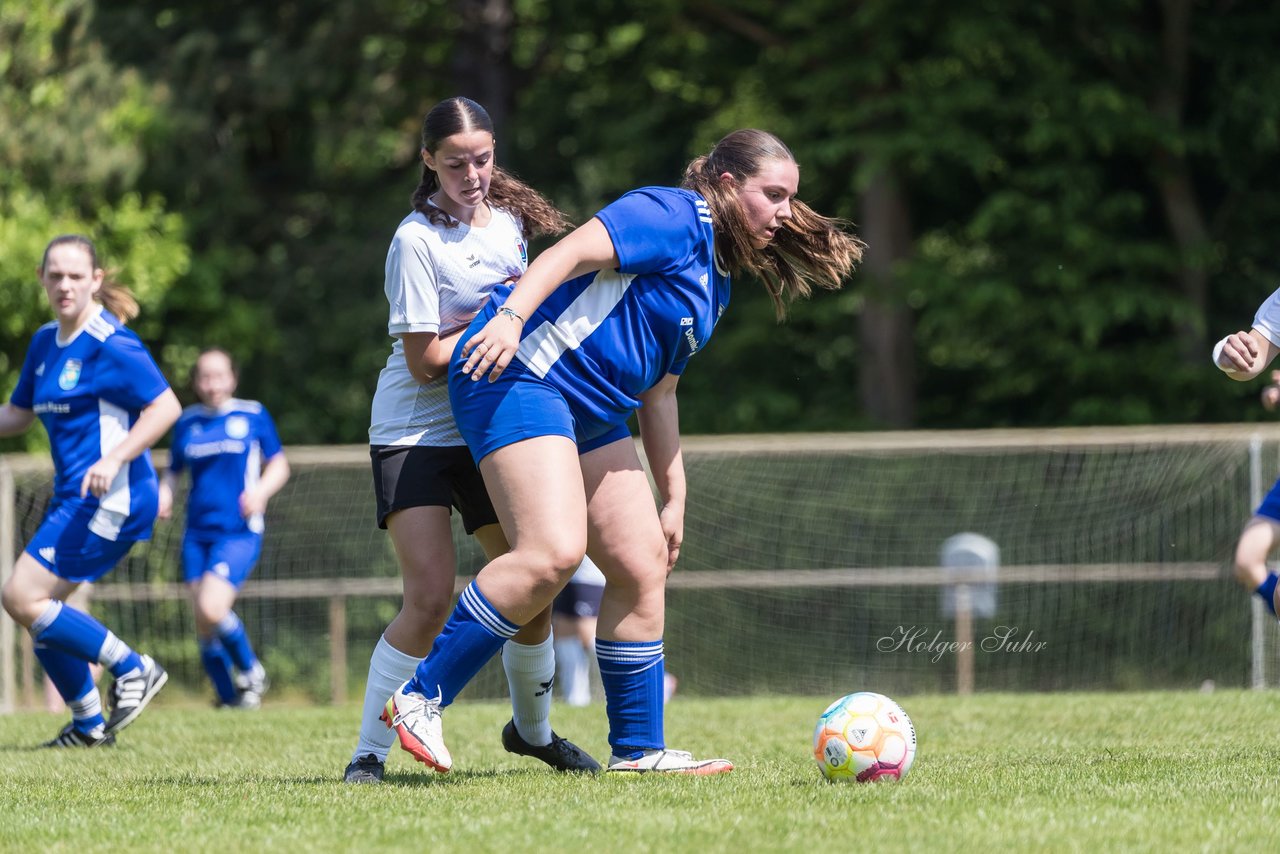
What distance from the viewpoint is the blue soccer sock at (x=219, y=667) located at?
9.34m

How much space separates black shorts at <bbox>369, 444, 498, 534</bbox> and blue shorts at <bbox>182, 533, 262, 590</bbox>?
4.62 meters

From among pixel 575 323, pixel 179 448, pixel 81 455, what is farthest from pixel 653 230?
pixel 179 448

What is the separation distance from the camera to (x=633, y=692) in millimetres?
4812

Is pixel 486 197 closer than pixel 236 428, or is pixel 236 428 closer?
pixel 486 197

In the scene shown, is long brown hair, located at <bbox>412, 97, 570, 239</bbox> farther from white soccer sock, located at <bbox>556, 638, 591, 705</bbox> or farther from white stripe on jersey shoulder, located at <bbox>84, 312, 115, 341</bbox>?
white soccer sock, located at <bbox>556, 638, 591, 705</bbox>

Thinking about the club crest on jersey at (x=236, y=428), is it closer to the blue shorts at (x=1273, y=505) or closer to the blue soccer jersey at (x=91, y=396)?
the blue soccer jersey at (x=91, y=396)

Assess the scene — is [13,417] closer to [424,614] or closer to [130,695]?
[130,695]

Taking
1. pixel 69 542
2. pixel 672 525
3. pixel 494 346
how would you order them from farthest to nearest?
pixel 69 542
pixel 672 525
pixel 494 346

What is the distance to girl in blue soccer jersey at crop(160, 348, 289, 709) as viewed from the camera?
9.25m

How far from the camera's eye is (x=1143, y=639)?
12.7 meters

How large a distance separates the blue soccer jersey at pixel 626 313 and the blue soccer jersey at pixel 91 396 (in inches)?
104

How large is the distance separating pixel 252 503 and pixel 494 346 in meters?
5.11

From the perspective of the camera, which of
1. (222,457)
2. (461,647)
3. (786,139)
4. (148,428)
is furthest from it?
(786,139)

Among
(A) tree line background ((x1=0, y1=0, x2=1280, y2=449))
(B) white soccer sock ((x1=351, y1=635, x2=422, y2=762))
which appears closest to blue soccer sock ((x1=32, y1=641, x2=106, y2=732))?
(B) white soccer sock ((x1=351, y1=635, x2=422, y2=762))
